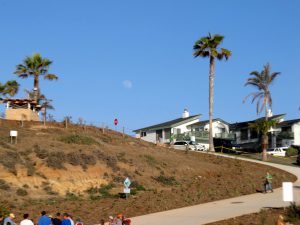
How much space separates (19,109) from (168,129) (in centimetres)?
3213

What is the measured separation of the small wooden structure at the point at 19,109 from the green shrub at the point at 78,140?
10072mm

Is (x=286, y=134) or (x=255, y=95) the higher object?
(x=255, y=95)

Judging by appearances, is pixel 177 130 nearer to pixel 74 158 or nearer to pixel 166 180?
pixel 166 180

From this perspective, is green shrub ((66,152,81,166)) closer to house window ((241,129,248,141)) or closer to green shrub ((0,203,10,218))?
green shrub ((0,203,10,218))

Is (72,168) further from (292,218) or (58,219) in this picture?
(292,218)

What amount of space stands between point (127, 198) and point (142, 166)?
796 centimetres

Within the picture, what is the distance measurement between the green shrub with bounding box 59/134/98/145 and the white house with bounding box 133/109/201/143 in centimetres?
3545

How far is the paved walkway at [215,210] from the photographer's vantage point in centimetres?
2312

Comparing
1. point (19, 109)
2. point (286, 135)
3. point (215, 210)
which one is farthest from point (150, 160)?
point (286, 135)

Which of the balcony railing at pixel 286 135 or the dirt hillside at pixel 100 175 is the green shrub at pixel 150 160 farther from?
the balcony railing at pixel 286 135

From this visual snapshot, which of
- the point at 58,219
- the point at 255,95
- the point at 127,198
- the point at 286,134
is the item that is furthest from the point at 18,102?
the point at 286,134

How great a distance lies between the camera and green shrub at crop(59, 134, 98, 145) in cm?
3862

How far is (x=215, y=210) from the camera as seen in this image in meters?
25.9

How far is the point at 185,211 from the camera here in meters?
26.2
